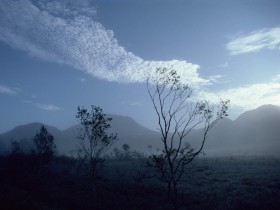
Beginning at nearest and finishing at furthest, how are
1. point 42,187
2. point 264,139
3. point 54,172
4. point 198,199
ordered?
point 198,199 < point 42,187 < point 54,172 < point 264,139

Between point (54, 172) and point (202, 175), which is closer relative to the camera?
point (202, 175)

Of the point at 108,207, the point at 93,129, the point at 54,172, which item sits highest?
the point at 93,129

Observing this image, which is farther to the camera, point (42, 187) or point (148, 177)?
point (148, 177)

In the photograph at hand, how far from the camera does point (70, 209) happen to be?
26.6 m

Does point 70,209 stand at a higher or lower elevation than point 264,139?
lower

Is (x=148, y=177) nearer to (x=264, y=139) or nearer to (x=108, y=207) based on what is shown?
(x=108, y=207)

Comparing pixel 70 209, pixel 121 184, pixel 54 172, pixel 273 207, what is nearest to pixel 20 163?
pixel 54 172

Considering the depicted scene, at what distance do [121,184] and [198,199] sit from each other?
14939 mm

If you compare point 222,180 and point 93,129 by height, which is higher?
point 93,129

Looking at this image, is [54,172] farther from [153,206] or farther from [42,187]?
[153,206]

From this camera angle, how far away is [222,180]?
4334 centimetres

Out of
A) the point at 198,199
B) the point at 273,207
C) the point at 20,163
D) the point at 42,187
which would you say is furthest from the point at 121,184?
the point at 20,163

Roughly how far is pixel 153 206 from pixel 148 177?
2055 cm

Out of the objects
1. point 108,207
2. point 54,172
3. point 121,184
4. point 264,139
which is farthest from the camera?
point 264,139
